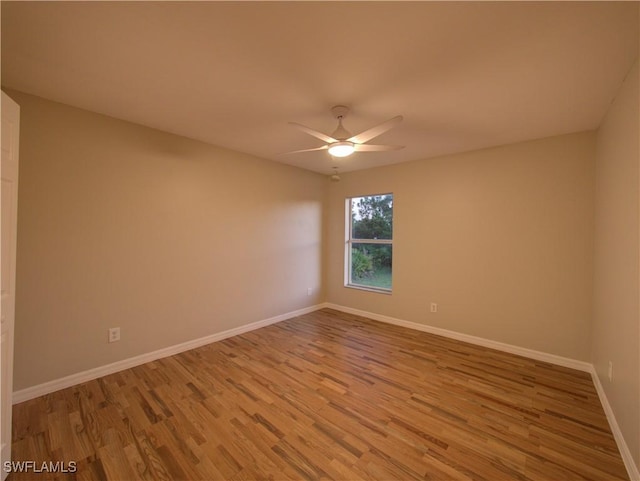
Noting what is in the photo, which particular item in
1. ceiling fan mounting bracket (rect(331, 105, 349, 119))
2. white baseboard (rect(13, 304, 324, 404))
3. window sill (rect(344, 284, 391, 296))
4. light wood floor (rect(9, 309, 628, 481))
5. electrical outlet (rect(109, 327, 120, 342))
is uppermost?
ceiling fan mounting bracket (rect(331, 105, 349, 119))

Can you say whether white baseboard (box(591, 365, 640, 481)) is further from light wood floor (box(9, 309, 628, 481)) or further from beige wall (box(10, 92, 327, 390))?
beige wall (box(10, 92, 327, 390))

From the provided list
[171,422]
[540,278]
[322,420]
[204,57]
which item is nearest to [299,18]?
[204,57]

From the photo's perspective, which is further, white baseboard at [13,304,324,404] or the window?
the window

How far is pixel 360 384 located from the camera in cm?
240

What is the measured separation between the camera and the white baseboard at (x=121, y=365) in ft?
6.99

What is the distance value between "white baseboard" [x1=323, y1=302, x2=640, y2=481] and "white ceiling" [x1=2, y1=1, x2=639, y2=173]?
236 centimetres

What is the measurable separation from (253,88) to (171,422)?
99.0 inches

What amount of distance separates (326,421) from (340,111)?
242cm

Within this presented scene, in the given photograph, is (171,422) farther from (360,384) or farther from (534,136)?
(534,136)

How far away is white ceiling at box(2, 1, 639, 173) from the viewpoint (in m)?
1.33

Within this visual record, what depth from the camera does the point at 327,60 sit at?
5.44 feet

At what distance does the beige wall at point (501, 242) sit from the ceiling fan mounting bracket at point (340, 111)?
1.94m

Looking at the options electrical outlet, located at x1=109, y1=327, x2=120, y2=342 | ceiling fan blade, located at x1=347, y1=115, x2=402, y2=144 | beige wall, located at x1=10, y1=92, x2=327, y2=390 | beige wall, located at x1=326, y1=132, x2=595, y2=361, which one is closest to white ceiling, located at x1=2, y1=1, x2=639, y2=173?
ceiling fan blade, located at x1=347, y1=115, x2=402, y2=144

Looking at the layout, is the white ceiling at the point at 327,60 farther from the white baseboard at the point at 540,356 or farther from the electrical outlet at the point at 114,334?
the white baseboard at the point at 540,356
